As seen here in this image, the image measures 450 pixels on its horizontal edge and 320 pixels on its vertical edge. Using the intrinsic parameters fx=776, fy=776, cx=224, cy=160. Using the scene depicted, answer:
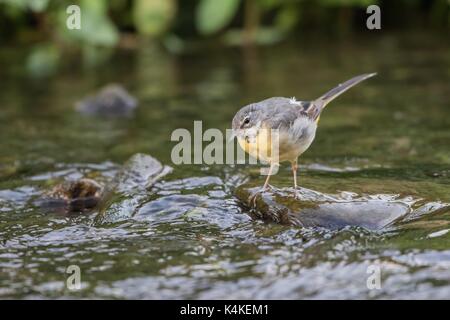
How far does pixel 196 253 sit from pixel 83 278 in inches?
30.5

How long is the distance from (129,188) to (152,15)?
7.04m

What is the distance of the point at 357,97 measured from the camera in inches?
417

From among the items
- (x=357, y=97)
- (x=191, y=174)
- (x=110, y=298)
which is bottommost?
(x=110, y=298)

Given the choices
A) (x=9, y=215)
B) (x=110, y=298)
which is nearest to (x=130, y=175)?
(x=9, y=215)

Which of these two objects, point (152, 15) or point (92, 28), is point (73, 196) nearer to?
point (92, 28)

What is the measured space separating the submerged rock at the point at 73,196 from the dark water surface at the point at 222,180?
0.16 m

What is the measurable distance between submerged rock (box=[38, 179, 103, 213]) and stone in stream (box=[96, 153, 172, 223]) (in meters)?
0.14

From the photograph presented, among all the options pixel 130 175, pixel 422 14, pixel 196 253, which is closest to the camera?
pixel 196 253

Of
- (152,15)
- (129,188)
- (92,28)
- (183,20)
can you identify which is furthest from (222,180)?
(183,20)

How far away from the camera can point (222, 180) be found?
693 centimetres

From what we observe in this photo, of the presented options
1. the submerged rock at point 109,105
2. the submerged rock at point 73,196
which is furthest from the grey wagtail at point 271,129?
the submerged rock at point 109,105

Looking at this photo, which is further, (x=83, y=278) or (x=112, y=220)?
(x=112, y=220)

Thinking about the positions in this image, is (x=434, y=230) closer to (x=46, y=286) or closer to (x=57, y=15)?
(x=46, y=286)

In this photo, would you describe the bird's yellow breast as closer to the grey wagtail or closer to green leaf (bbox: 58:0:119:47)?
the grey wagtail
